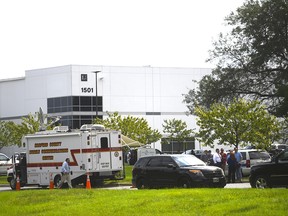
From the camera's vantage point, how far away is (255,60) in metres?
52.7

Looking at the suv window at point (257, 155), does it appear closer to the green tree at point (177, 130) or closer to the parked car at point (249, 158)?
the parked car at point (249, 158)

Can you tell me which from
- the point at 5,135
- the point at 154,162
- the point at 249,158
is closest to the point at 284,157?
the point at 154,162

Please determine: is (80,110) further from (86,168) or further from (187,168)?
(187,168)

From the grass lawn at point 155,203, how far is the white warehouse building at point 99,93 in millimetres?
66012

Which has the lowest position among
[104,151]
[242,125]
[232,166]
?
[232,166]

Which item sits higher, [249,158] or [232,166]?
[249,158]

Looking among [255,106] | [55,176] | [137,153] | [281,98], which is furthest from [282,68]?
[55,176]

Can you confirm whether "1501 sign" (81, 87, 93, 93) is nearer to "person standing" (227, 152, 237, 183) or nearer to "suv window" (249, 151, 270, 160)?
"suv window" (249, 151, 270, 160)

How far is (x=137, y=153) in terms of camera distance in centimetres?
5994

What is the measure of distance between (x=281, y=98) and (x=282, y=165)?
104 feet

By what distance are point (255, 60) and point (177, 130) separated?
33837 millimetres

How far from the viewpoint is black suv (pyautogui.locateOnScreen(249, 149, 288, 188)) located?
21.2 meters

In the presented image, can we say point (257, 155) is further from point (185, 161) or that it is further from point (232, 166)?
point (185, 161)

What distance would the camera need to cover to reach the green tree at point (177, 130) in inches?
3314
